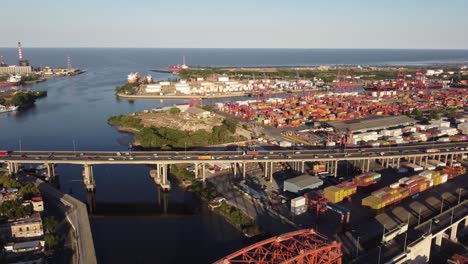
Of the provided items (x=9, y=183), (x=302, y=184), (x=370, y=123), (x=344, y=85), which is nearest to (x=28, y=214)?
(x=9, y=183)

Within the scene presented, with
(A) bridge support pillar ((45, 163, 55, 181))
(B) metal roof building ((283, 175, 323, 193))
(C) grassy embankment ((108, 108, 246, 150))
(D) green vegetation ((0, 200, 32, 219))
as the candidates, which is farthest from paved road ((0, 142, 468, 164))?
(D) green vegetation ((0, 200, 32, 219))

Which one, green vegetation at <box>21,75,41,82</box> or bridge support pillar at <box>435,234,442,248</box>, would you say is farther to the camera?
green vegetation at <box>21,75,41,82</box>

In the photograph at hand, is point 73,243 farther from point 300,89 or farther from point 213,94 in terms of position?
point 300,89

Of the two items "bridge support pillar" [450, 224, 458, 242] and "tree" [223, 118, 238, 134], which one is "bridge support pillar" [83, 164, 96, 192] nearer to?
"tree" [223, 118, 238, 134]

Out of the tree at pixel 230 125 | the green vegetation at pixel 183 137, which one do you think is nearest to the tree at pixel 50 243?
the green vegetation at pixel 183 137

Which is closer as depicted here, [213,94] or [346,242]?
[346,242]

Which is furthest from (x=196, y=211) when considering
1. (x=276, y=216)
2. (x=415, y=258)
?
Result: (x=415, y=258)

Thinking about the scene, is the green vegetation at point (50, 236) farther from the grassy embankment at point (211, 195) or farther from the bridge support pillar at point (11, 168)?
the bridge support pillar at point (11, 168)
